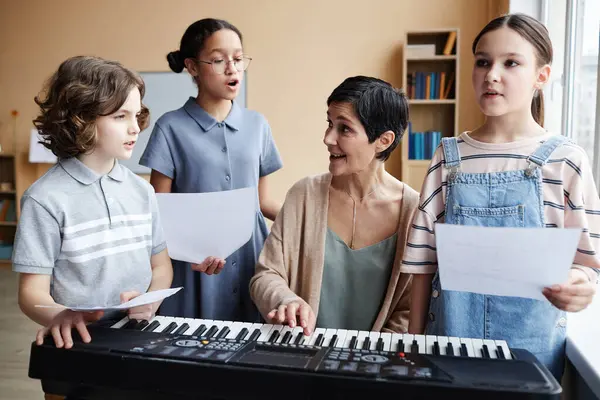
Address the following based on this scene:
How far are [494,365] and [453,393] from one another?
0.13 meters

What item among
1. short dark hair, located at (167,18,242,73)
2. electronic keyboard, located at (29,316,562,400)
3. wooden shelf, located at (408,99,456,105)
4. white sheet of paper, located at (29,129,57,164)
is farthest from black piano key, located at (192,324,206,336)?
white sheet of paper, located at (29,129,57,164)

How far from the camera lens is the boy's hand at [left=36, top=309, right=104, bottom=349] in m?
1.02

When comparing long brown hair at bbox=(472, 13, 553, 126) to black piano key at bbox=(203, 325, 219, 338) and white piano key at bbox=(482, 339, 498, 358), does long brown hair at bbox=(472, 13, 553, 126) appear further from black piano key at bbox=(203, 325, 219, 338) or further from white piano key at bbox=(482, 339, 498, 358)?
black piano key at bbox=(203, 325, 219, 338)

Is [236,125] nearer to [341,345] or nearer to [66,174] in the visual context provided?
[66,174]

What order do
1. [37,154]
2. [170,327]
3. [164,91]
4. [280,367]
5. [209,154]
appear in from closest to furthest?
[280,367]
[170,327]
[209,154]
[164,91]
[37,154]

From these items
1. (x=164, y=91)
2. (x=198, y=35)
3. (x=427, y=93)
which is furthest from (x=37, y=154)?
(x=198, y=35)

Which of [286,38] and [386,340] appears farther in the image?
[286,38]

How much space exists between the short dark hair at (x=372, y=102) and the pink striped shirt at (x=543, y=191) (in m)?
0.34

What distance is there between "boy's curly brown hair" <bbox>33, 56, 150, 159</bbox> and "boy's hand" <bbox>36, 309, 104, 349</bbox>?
0.43m

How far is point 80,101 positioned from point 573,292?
113 centimetres

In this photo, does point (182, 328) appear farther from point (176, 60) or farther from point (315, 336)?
point (176, 60)

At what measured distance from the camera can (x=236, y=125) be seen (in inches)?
79.1

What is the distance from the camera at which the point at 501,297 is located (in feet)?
4.16

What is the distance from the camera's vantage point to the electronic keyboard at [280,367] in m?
0.87
